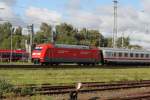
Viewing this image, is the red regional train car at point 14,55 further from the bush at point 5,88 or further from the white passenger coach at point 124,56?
the bush at point 5,88

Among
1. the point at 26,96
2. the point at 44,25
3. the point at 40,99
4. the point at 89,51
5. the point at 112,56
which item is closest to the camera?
the point at 40,99

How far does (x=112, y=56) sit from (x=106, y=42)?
104412 mm

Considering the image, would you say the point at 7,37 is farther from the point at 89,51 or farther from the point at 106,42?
the point at 89,51

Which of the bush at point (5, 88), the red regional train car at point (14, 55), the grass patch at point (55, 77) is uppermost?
the bush at point (5, 88)

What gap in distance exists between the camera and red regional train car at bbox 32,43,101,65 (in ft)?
178

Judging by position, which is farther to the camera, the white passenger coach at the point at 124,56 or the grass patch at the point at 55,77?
the white passenger coach at the point at 124,56

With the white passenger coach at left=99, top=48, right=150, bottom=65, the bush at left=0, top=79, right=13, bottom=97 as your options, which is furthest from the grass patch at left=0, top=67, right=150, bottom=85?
the white passenger coach at left=99, top=48, right=150, bottom=65

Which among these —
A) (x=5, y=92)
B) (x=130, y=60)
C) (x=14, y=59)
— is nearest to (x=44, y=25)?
(x=14, y=59)

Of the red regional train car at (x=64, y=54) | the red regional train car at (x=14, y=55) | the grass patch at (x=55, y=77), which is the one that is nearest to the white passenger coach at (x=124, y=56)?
the red regional train car at (x=64, y=54)

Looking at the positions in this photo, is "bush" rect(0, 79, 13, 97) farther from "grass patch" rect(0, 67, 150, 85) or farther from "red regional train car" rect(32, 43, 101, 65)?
"red regional train car" rect(32, 43, 101, 65)

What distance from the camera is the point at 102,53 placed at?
64.3 meters

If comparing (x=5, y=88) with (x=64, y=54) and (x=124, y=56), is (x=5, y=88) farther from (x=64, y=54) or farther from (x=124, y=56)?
(x=124, y=56)

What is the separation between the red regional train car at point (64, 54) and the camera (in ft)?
178

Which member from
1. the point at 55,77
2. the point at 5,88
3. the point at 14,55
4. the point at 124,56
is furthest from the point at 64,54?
the point at 14,55
